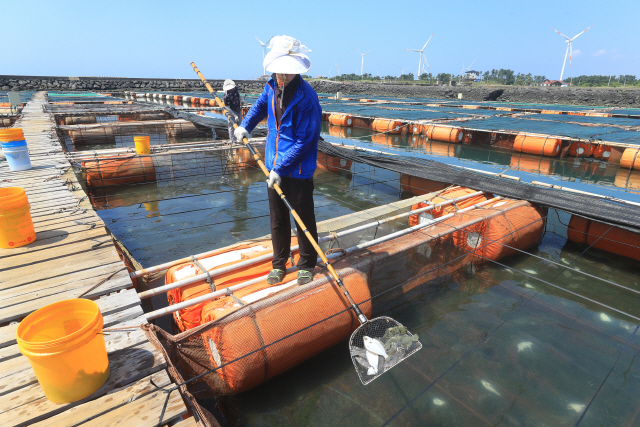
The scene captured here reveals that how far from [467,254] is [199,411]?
14.9 ft

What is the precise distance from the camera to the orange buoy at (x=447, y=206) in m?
6.29

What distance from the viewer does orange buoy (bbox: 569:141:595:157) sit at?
14510mm

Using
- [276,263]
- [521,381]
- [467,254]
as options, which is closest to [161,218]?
[276,263]

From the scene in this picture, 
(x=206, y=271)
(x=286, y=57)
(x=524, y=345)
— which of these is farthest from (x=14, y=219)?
(x=524, y=345)

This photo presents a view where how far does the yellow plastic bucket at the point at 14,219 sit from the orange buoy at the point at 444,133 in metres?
17.9

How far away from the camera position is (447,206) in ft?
21.4

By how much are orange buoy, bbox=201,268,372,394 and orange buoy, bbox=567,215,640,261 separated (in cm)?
527

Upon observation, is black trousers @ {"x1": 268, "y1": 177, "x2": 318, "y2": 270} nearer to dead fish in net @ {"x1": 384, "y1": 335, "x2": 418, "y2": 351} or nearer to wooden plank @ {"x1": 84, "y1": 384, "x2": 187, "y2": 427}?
dead fish in net @ {"x1": 384, "y1": 335, "x2": 418, "y2": 351}

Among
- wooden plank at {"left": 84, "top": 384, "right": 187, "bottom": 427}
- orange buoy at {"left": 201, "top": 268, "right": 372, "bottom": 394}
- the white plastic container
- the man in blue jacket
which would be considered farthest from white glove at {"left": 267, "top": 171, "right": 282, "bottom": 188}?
the white plastic container

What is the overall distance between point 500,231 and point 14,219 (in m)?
6.59

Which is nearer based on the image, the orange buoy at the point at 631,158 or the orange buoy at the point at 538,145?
the orange buoy at the point at 631,158

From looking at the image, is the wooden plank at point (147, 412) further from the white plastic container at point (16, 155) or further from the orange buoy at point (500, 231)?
the white plastic container at point (16, 155)

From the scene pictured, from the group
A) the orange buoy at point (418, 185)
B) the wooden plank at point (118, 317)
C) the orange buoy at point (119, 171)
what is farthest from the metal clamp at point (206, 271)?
the orange buoy at point (119, 171)

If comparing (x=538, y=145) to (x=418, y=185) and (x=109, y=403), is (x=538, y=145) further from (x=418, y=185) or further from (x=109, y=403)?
(x=109, y=403)
